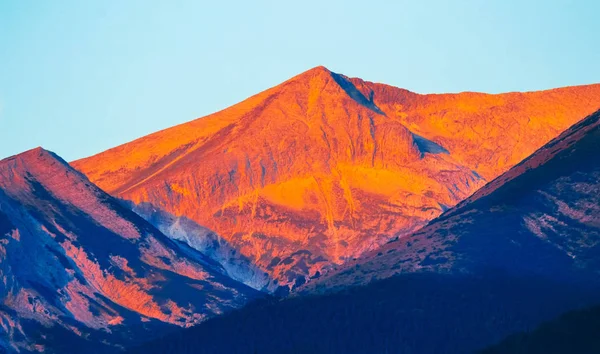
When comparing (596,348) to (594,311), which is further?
(594,311)

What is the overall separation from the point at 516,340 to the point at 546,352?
1294 cm

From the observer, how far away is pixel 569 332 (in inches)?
6988

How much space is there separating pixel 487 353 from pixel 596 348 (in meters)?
18.3

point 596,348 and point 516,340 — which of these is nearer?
point 596,348

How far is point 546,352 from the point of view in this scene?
175m

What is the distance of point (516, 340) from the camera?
618ft

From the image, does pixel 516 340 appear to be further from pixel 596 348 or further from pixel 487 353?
pixel 596 348

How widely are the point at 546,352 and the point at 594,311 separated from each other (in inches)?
502

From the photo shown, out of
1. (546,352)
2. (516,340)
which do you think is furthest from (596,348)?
(516,340)

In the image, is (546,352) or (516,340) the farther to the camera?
(516,340)

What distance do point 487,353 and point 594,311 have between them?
11331 millimetres

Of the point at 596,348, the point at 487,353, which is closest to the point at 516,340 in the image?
the point at 487,353

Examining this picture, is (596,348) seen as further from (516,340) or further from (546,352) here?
(516,340)

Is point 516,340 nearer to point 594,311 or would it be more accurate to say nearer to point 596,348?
point 594,311
